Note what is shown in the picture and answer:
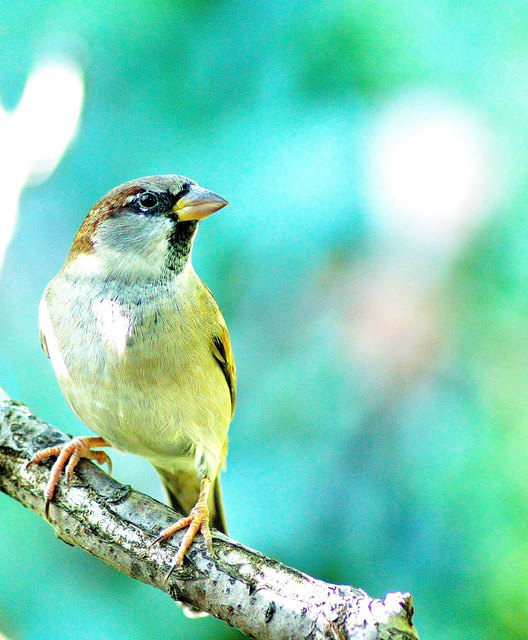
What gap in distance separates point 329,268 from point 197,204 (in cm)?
136

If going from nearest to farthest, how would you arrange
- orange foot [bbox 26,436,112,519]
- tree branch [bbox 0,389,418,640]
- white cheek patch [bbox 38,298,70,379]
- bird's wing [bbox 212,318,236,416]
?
tree branch [bbox 0,389,418,640]
orange foot [bbox 26,436,112,519]
white cheek patch [bbox 38,298,70,379]
bird's wing [bbox 212,318,236,416]

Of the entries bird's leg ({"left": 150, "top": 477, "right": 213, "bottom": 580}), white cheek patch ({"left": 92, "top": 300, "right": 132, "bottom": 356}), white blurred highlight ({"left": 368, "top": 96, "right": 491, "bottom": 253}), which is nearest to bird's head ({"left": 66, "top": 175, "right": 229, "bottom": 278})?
white cheek patch ({"left": 92, "top": 300, "right": 132, "bottom": 356})

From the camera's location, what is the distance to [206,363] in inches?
70.1

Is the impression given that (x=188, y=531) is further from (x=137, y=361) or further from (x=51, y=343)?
(x=51, y=343)

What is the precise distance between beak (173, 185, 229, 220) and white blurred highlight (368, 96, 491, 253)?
1.41 metres

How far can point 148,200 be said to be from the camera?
5.76 feet

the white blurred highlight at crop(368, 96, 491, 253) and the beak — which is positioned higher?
the white blurred highlight at crop(368, 96, 491, 253)

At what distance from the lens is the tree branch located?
119 cm

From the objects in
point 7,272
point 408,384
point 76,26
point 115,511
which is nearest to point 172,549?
point 115,511

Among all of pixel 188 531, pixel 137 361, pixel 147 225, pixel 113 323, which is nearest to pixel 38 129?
pixel 147 225

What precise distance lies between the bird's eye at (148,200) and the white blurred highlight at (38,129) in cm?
155

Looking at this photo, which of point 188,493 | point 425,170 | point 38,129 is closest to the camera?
point 188,493

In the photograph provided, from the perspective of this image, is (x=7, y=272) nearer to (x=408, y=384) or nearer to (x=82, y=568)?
(x=82, y=568)

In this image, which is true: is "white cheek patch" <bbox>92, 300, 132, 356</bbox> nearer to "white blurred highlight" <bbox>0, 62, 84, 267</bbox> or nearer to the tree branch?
the tree branch
